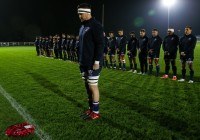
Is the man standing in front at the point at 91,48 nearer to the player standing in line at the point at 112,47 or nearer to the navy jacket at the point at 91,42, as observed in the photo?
the navy jacket at the point at 91,42

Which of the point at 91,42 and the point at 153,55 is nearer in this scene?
the point at 91,42

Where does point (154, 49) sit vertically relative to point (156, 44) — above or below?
below

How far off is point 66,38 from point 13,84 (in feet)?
42.9

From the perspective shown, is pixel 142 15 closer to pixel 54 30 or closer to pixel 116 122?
pixel 54 30

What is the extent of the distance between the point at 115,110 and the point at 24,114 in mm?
2075

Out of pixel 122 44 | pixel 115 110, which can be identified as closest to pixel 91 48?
pixel 115 110

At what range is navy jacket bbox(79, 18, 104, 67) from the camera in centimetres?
561

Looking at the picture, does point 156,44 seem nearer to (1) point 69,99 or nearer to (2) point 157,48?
(2) point 157,48

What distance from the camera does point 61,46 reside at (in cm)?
2317

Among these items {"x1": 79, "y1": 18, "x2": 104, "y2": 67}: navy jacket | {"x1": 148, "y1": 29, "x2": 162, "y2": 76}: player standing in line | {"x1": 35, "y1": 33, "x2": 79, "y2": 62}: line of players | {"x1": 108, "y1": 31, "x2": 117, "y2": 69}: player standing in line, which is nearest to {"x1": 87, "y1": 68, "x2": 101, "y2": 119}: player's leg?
{"x1": 79, "y1": 18, "x2": 104, "y2": 67}: navy jacket

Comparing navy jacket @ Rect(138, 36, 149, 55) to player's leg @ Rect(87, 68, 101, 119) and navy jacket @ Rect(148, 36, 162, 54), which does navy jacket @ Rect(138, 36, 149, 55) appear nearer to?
navy jacket @ Rect(148, 36, 162, 54)

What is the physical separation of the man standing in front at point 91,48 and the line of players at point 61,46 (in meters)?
12.3

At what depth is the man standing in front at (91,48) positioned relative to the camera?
18.5ft

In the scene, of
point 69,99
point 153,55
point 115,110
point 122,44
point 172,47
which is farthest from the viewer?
point 122,44
